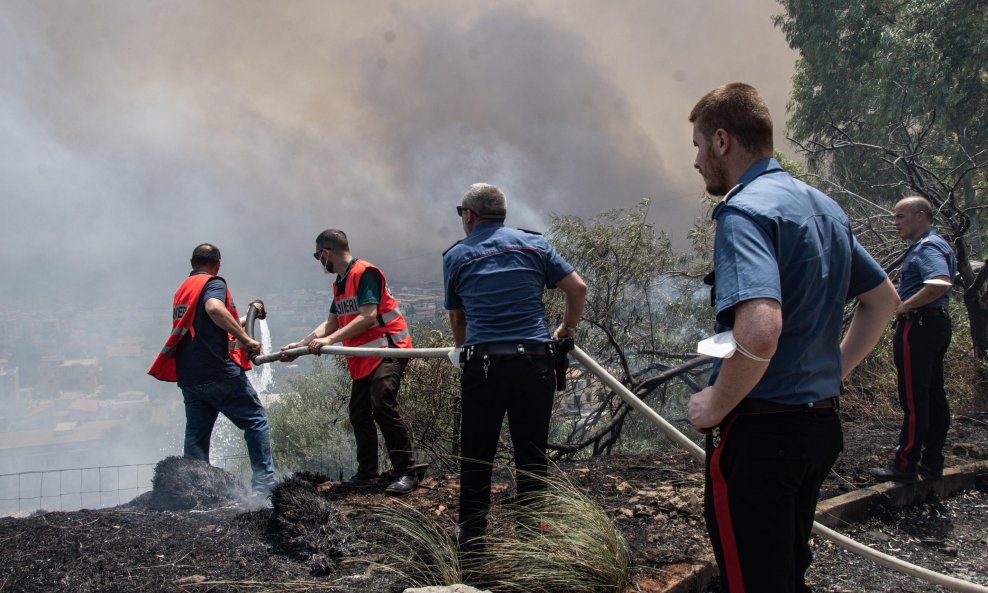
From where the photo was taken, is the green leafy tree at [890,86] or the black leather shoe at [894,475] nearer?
the black leather shoe at [894,475]

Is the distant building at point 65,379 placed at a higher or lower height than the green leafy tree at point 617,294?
higher

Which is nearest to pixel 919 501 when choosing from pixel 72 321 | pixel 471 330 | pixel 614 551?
pixel 614 551

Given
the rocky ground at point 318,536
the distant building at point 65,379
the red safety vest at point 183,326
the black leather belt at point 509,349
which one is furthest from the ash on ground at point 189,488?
the distant building at point 65,379

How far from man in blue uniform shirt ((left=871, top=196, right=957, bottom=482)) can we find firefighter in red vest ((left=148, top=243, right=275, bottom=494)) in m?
4.10

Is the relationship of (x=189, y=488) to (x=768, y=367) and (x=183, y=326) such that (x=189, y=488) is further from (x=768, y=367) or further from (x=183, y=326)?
(x=768, y=367)

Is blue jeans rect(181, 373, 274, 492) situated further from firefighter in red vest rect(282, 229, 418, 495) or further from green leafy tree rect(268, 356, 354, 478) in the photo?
green leafy tree rect(268, 356, 354, 478)

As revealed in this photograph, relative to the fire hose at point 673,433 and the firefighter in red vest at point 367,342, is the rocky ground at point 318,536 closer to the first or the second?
the firefighter in red vest at point 367,342

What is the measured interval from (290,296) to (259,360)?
96240 millimetres

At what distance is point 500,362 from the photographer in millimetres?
3094

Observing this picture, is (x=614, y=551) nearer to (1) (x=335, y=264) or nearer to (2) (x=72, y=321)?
(1) (x=335, y=264)

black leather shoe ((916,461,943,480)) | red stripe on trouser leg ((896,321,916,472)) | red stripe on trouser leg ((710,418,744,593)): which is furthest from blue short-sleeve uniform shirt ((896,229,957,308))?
red stripe on trouser leg ((710,418,744,593))

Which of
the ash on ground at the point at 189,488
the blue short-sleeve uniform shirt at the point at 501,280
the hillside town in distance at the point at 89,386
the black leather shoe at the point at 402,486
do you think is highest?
the hillside town in distance at the point at 89,386

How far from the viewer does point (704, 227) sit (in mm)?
13000

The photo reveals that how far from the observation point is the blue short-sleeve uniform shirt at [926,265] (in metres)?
4.46
